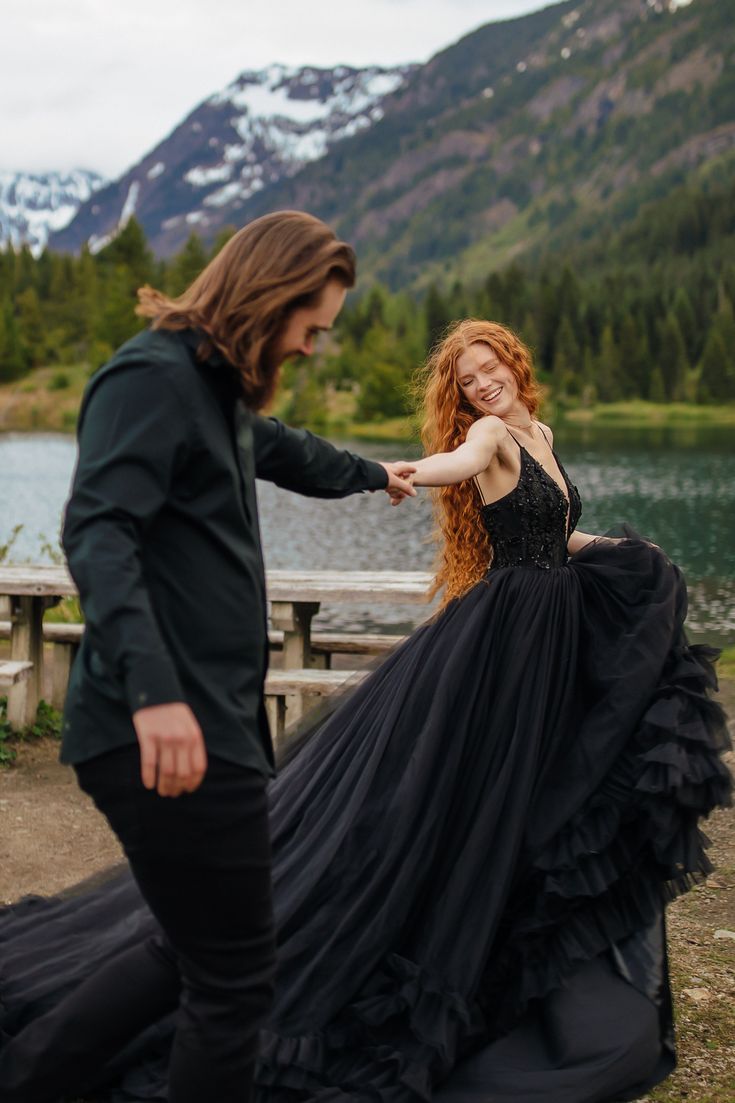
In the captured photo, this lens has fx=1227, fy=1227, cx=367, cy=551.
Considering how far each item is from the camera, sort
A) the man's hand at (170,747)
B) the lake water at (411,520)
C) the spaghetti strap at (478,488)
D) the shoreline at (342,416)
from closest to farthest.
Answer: the man's hand at (170,747) < the spaghetti strap at (478,488) < the lake water at (411,520) < the shoreline at (342,416)

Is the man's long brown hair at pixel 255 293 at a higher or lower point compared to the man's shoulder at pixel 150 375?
higher

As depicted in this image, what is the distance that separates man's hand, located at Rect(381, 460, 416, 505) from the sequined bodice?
566mm

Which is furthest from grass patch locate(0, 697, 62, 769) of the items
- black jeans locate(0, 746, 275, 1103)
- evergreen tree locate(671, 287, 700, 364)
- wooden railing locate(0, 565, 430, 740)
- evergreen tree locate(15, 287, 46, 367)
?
evergreen tree locate(671, 287, 700, 364)

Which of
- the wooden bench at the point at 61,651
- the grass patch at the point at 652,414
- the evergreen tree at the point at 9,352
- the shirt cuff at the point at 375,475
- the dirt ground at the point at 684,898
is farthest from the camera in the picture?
the evergreen tree at the point at 9,352

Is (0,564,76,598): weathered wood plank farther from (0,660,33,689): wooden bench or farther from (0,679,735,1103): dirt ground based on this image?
(0,679,735,1103): dirt ground

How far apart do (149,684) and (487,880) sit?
5.29 feet

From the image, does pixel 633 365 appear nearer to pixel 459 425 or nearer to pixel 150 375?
pixel 459 425

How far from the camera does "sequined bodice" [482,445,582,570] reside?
3.95 metres

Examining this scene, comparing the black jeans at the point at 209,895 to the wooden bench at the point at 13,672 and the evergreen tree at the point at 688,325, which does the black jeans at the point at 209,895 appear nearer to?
the wooden bench at the point at 13,672

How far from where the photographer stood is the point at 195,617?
7.32 feet

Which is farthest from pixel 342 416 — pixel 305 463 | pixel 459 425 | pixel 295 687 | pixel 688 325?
pixel 305 463

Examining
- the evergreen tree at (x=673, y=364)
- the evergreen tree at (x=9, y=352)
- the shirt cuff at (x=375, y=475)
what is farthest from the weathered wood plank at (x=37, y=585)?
the evergreen tree at (x=673, y=364)

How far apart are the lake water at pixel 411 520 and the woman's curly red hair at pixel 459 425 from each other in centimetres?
448

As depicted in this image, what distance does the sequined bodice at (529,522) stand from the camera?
3.95m
